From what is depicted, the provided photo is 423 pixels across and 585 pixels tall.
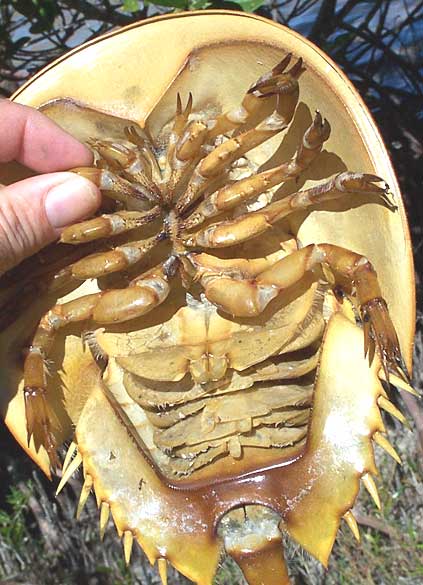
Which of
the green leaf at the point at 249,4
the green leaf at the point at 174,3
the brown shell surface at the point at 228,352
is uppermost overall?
the green leaf at the point at 174,3

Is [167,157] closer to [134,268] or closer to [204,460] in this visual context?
[134,268]

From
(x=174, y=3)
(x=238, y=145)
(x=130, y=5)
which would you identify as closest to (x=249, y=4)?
(x=174, y=3)

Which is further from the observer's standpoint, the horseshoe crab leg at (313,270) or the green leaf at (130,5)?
the green leaf at (130,5)

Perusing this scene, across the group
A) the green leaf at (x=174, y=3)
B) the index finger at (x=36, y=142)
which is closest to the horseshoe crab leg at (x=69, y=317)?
the index finger at (x=36, y=142)

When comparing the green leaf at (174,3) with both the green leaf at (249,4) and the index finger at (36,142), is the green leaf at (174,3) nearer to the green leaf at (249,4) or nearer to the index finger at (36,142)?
the green leaf at (249,4)

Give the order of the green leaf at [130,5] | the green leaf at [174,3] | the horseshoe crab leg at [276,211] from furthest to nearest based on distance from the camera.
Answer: the green leaf at [130,5] < the green leaf at [174,3] < the horseshoe crab leg at [276,211]

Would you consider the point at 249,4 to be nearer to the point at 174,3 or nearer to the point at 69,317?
the point at 174,3
